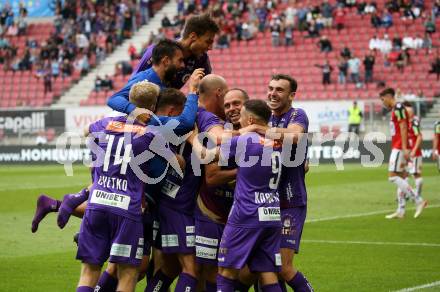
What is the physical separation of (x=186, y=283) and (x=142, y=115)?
161 centimetres

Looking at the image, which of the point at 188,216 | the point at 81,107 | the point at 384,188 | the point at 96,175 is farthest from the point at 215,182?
the point at 81,107

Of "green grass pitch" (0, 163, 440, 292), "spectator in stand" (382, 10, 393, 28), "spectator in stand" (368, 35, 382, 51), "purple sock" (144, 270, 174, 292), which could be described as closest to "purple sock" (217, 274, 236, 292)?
"purple sock" (144, 270, 174, 292)

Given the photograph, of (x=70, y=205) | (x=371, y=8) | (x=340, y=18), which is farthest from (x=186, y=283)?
(x=371, y=8)

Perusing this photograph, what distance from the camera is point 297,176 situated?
9.12 meters

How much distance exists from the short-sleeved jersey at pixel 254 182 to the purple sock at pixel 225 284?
49 cm

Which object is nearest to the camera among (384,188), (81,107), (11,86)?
(384,188)

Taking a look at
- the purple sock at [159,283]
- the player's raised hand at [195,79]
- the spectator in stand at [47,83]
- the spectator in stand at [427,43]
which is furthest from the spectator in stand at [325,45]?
the purple sock at [159,283]

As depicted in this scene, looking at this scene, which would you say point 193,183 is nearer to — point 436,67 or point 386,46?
point 436,67

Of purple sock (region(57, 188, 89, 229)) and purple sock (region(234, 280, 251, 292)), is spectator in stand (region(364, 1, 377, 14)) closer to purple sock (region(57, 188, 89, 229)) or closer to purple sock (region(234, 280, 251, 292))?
purple sock (region(57, 188, 89, 229))

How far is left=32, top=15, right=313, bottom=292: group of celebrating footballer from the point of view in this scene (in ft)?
26.6

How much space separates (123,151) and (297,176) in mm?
1928

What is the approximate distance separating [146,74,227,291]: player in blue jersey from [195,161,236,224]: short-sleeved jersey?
3.9 inches

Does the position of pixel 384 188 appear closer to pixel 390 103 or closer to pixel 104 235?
pixel 390 103

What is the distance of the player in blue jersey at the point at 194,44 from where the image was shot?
9.16 meters
